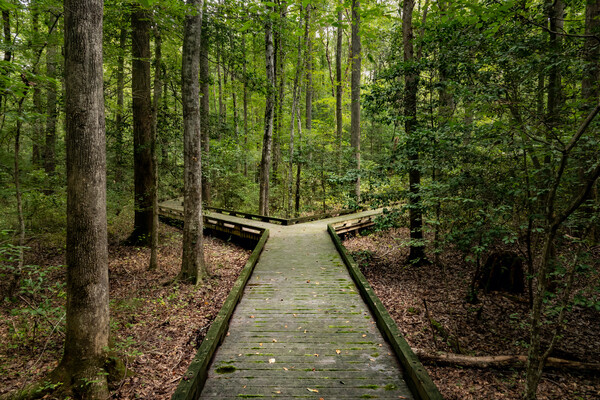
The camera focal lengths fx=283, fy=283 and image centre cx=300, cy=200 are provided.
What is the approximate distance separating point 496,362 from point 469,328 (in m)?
1.67

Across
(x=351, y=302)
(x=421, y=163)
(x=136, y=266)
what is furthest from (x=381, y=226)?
(x=136, y=266)

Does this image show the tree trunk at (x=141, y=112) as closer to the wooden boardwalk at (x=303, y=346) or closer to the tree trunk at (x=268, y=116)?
the tree trunk at (x=268, y=116)

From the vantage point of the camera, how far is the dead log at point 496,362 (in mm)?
4504

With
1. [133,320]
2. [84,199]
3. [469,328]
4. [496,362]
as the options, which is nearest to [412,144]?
Answer: [469,328]

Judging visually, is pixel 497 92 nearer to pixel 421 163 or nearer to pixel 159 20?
pixel 421 163

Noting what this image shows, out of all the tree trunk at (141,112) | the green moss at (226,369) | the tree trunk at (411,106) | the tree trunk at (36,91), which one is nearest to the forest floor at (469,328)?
the tree trunk at (411,106)

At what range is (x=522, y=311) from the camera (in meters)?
6.59

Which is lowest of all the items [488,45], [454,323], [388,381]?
[454,323]

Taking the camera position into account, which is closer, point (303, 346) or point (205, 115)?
point (303, 346)

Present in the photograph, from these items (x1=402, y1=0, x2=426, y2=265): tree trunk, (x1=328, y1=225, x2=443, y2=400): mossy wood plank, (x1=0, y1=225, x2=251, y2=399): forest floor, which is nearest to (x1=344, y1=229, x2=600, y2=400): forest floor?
(x1=328, y1=225, x2=443, y2=400): mossy wood plank

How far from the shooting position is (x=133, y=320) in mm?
5891

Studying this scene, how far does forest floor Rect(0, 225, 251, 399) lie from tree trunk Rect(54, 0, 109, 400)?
33 centimetres

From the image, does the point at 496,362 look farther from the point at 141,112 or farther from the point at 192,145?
the point at 141,112

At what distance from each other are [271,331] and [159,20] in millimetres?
7761
